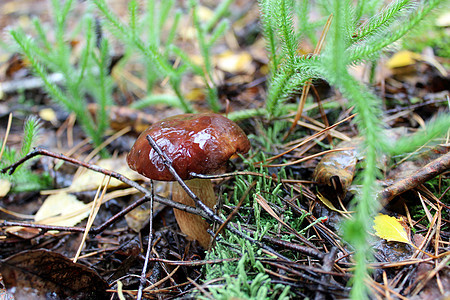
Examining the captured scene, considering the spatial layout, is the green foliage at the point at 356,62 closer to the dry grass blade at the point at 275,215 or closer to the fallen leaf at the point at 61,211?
the dry grass blade at the point at 275,215

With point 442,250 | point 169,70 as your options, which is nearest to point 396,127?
point 442,250

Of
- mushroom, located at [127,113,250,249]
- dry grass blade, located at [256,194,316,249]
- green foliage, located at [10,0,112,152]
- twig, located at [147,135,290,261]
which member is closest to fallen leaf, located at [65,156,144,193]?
green foliage, located at [10,0,112,152]

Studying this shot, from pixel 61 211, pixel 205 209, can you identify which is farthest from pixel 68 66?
pixel 205 209

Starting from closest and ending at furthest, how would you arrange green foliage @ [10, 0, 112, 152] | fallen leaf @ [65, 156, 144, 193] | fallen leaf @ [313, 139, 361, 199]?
fallen leaf @ [313, 139, 361, 199] → fallen leaf @ [65, 156, 144, 193] → green foliage @ [10, 0, 112, 152]

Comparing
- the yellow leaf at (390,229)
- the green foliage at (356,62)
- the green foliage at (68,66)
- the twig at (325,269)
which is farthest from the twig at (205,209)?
the green foliage at (68,66)

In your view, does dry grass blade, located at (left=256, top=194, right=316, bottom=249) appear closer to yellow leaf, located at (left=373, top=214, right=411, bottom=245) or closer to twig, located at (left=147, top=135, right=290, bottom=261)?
twig, located at (left=147, top=135, right=290, bottom=261)

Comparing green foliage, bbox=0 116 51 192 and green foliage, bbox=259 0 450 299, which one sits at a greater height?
green foliage, bbox=259 0 450 299

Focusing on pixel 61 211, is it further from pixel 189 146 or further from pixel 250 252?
pixel 250 252
